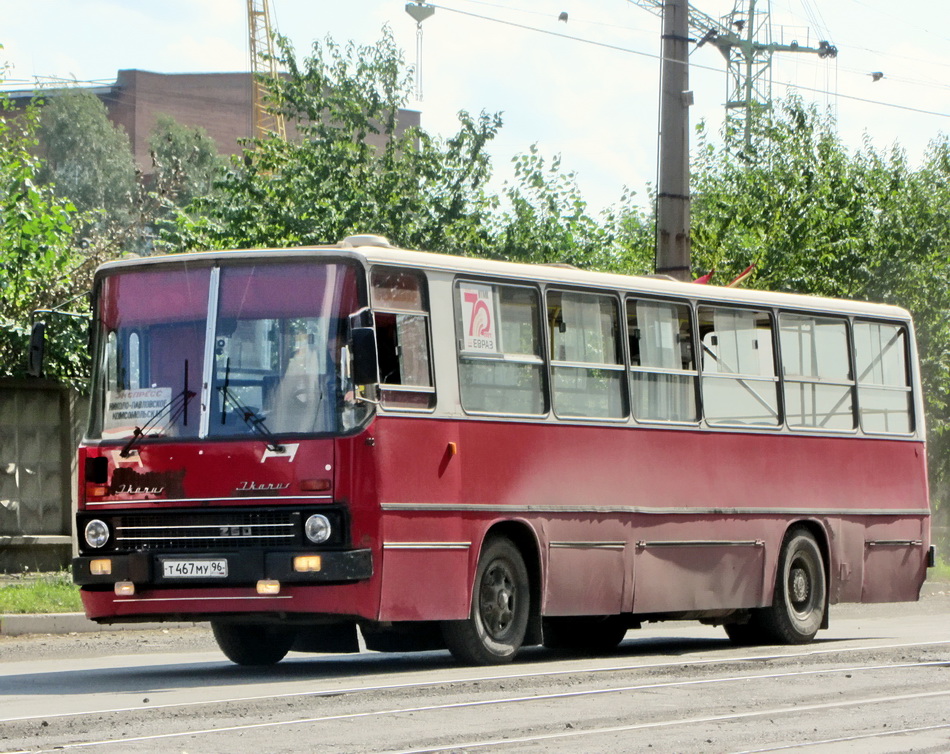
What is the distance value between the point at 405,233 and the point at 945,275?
825cm

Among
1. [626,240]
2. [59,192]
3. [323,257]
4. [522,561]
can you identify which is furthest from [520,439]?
[59,192]

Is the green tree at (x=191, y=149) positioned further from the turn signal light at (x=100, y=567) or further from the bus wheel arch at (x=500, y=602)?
the turn signal light at (x=100, y=567)

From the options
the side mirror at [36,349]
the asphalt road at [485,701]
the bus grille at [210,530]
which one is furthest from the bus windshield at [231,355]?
the asphalt road at [485,701]

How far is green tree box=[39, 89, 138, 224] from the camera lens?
9356cm

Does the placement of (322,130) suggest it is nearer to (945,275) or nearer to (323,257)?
(945,275)

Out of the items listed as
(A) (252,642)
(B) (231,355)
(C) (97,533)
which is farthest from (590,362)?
(C) (97,533)

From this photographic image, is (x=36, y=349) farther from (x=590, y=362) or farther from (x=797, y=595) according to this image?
(x=797, y=595)

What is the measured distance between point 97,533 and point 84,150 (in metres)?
85.6

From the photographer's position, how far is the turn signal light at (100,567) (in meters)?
12.1

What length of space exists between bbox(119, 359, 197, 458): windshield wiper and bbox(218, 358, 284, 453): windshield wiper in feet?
0.77

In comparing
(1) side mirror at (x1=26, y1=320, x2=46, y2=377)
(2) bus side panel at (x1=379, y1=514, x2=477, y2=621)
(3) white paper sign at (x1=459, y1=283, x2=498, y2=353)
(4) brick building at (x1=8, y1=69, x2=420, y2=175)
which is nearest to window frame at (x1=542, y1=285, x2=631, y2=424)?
(3) white paper sign at (x1=459, y1=283, x2=498, y2=353)

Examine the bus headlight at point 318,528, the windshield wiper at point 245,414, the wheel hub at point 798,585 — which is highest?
the windshield wiper at point 245,414

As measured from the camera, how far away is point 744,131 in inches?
1214

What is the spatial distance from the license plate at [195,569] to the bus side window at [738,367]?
4987mm
